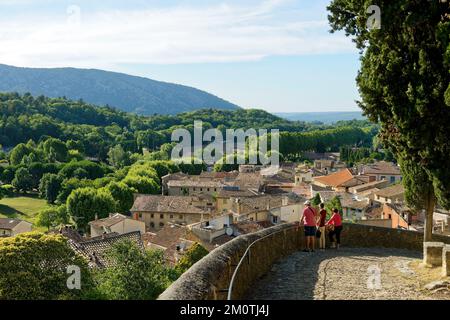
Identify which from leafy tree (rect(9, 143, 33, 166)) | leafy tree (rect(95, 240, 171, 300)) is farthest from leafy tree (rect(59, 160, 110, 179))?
leafy tree (rect(95, 240, 171, 300))

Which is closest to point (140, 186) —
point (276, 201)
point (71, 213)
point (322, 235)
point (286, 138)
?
point (71, 213)

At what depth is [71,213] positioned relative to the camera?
72062 mm

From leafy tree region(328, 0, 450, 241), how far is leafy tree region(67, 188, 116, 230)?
59106 millimetres

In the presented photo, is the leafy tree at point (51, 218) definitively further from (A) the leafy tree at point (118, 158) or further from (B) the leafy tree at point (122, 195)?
(A) the leafy tree at point (118, 158)

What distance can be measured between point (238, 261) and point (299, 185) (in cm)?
7930

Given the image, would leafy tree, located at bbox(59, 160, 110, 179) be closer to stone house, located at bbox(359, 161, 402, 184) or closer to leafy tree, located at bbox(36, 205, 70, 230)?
leafy tree, located at bbox(36, 205, 70, 230)

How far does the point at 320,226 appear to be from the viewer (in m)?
17.6

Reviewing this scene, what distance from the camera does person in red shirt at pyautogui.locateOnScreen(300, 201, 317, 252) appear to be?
52.5 feet

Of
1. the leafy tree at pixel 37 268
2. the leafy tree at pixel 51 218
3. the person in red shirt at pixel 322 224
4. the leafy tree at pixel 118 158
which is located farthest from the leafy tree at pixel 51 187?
the person in red shirt at pixel 322 224

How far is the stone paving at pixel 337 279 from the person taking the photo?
1068 cm

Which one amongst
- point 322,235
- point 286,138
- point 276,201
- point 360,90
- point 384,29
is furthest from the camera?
point 286,138

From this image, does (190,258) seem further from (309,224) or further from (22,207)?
(22,207)
